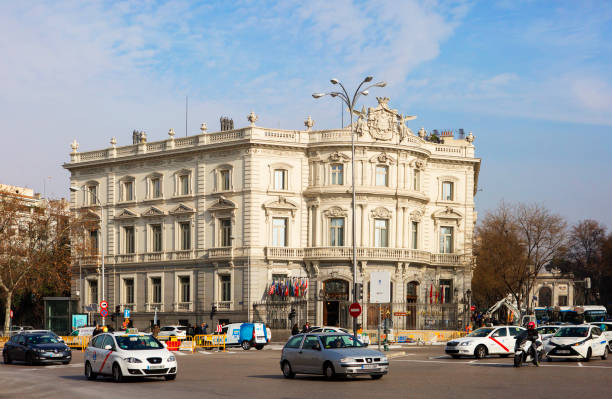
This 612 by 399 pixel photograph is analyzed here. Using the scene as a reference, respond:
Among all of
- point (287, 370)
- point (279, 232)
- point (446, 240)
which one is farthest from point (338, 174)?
point (287, 370)

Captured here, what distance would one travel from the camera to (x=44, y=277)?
68.5 m

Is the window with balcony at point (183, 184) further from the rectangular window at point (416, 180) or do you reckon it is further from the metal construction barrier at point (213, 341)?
the metal construction barrier at point (213, 341)

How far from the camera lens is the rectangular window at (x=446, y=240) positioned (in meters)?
70.8

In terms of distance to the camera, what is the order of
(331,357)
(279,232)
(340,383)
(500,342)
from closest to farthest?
(340,383), (331,357), (500,342), (279,232)

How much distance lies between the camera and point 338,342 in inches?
1047

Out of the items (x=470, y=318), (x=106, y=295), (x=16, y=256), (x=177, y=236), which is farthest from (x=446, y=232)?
(x=16, y=256)

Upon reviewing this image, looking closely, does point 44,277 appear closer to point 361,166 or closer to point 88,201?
point 88,201

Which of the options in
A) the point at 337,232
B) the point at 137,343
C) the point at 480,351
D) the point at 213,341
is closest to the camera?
the point at 137,343

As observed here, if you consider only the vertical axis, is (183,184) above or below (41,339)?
above

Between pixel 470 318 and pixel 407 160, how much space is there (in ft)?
46.4

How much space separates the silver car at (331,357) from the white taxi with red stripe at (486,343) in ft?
38.1

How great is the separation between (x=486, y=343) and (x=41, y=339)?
60.5 ft

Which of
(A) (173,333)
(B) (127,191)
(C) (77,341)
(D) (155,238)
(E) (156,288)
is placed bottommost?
(A) (173,333)

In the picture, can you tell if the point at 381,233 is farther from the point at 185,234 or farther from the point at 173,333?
the point at 173,333
